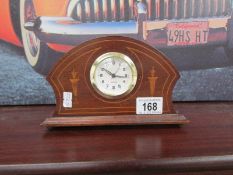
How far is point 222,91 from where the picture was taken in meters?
0.92

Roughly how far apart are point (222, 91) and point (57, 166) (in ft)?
1.84

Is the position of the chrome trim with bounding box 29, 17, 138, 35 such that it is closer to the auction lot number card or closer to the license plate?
the license plate

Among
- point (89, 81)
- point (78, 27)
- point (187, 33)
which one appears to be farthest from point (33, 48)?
point (187, 33)

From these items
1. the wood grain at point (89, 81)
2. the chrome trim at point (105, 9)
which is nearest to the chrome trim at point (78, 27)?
the chrome trim at point (105, 9)

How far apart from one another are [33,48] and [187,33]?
40 cm

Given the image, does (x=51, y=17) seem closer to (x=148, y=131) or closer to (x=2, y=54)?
(x=2, y=54)

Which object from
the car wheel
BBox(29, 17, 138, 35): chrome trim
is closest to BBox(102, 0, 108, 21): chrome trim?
BBox(29, 17, 138, 35): chrome trim

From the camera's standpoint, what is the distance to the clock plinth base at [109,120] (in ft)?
2.26

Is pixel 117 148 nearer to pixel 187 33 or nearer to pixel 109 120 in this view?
pixel 109 120

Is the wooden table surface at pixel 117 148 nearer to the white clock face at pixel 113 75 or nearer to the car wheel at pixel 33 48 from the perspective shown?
the white clock face at pixel 113 75

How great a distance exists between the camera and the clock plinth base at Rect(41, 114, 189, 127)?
2.26ft

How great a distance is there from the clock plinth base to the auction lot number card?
0.03ft

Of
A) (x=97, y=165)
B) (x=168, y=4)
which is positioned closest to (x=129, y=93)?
(x=97, y=165)

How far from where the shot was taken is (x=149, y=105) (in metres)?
0.70
